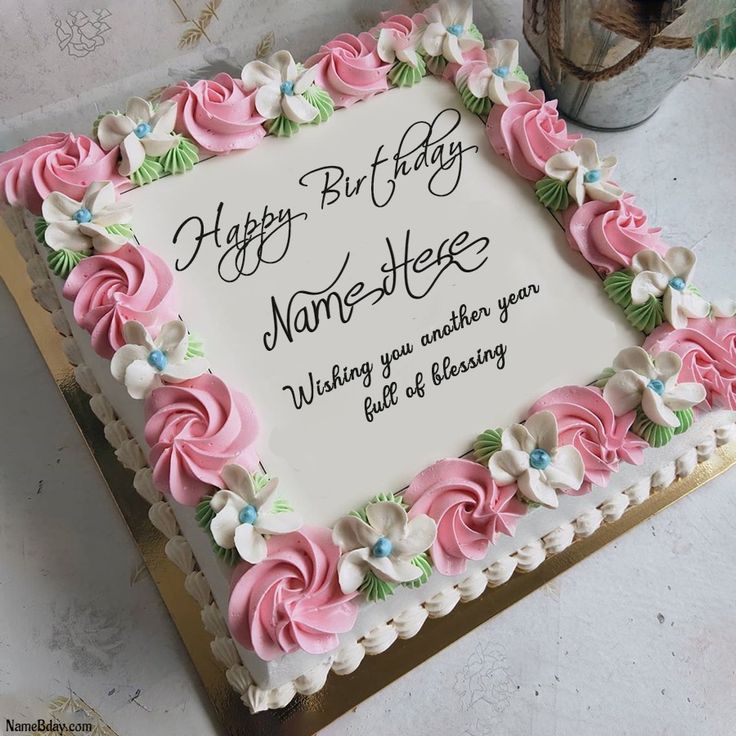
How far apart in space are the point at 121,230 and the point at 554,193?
28.2 inches

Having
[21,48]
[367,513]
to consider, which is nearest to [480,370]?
[367,513]

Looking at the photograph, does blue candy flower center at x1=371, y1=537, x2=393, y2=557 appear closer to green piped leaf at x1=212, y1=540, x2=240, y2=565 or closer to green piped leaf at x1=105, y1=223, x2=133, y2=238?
green piped leaf at x1=212, y1=540, x2=240, y2=565

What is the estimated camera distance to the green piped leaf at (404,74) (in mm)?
1410

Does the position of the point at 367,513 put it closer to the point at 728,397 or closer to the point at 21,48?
the point at 728,397

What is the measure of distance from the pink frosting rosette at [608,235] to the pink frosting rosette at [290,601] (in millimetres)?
650

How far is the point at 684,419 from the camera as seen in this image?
115 cm

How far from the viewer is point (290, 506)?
3.50 ft

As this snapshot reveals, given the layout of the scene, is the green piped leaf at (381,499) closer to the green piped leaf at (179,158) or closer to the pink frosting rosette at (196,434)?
the pink frosting rosette at (196,434)

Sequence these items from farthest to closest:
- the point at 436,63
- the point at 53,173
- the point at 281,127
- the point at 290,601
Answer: the point at 436,63, the point at 281,127, the point at 53,173, the point at 290,601

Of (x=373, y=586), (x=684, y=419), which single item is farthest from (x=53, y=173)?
(x=684, y=419)

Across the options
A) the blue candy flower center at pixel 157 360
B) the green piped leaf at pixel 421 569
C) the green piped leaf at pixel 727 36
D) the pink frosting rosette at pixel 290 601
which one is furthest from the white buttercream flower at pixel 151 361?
the green piped leaf at pixel 727 36

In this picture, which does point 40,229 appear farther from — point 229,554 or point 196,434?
point 229,554

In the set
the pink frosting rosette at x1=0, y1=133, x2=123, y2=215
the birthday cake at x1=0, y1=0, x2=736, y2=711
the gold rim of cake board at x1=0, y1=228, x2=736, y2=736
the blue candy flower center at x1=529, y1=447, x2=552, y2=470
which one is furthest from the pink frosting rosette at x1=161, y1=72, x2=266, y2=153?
the blue candy flower center at x1=529, y1=447, x2=552, y2=470

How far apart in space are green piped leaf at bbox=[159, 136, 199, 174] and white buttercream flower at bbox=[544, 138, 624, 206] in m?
0.60
